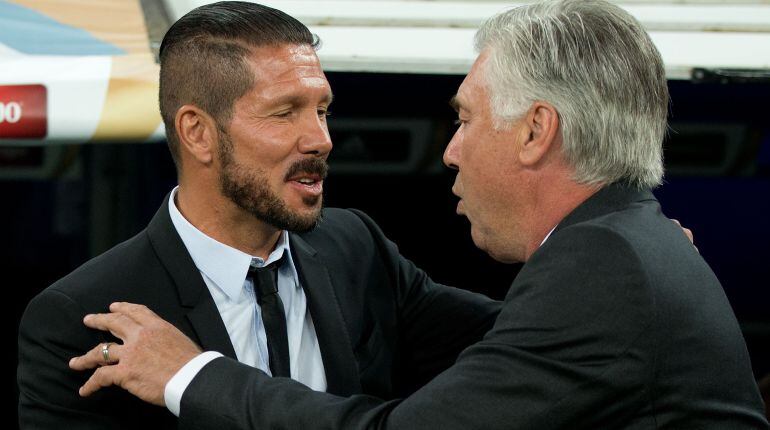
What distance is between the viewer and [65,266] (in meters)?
3.17

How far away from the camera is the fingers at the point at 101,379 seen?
180cm

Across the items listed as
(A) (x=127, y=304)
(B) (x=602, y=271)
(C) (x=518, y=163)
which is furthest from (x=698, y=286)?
(A) (x=127, y=304)

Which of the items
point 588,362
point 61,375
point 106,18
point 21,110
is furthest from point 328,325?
point 106,18

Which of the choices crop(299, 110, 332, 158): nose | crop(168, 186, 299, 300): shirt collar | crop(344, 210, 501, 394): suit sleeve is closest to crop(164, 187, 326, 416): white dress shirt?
crop(168, 186, 299, 300): shirt collar

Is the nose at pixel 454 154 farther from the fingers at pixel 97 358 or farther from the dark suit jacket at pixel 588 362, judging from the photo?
the fingers at pixel 97 358

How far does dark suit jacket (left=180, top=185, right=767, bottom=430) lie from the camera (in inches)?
66.0

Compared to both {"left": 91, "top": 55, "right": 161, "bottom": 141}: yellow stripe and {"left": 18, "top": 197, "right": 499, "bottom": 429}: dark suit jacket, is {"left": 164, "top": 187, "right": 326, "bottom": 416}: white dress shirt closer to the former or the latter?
{"left": 18, "top": 197, "right": 499, "bottom": 429}: dark suit jacket

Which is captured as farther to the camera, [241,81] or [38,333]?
[241,81]

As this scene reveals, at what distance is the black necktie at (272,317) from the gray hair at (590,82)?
0.54 meters

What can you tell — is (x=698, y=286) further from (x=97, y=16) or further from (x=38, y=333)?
(x=97, y=16)

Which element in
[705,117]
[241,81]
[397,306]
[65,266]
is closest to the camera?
[241,81]

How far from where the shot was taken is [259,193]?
2.09m

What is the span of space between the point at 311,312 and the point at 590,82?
0.71m

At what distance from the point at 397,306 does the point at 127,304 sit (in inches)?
27.4
